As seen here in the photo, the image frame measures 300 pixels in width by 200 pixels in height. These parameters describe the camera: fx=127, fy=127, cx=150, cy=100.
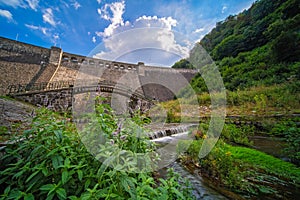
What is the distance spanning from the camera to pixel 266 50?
52.7ft

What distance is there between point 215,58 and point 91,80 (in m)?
22.2

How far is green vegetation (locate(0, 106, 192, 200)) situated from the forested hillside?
12.0 meters

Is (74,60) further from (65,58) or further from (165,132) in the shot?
(165,132)

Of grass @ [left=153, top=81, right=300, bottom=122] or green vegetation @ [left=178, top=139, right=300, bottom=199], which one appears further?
grass @ [left=153, top=81, right=300, bottom=122]

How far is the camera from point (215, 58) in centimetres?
2422

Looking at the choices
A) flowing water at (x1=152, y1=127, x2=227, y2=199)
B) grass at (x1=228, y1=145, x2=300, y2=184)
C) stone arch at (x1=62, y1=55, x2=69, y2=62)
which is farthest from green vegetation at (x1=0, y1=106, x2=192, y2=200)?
stone arch at (x1=62, y1=55, x2=69, y2=62)

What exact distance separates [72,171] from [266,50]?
22.5 meters

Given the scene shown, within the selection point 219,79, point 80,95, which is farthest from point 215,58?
point 80,95

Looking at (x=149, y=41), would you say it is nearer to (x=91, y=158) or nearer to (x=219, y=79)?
(x=91, y=158)

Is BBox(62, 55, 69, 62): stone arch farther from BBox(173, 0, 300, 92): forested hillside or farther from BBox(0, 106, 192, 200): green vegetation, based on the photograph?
BBox(173, 0, 300, 92): forested hillside

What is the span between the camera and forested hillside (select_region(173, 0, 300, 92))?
39.0 feet

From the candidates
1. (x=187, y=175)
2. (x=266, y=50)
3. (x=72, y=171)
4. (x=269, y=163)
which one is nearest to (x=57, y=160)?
(x=72, y=171)

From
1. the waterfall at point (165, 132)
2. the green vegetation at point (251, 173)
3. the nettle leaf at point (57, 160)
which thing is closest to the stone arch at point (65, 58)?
the waterfall at point (165, 132)

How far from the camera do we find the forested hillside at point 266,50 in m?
11.9
